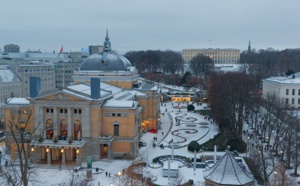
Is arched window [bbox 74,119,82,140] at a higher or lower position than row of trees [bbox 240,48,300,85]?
lower

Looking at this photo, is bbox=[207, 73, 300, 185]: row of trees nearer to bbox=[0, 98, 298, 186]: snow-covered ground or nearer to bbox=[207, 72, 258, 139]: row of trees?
bbox=[207, 72, 258, 139]: row of trees

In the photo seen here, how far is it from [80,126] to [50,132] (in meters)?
4.14

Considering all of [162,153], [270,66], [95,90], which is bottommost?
[162,153]

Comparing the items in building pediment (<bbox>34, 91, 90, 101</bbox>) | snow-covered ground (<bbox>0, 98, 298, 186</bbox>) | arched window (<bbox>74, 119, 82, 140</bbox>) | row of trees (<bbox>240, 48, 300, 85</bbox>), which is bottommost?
snow-covered ground (<bbox>0, 98, 298, 186</bbox>)

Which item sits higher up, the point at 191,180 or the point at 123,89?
the point at 123,89

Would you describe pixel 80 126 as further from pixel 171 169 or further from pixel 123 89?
pixel 123 89

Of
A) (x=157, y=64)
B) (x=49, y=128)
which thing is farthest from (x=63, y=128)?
(x=157, y=64)

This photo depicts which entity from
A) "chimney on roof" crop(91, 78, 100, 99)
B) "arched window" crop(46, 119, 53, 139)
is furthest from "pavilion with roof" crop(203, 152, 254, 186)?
"arched window" crop(46, 119, 53, 139)

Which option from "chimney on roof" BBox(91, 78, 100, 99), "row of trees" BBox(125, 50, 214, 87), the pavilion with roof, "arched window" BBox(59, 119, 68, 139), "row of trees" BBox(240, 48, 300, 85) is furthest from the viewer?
"row of trees" BBox(125, 50, 214, 87)

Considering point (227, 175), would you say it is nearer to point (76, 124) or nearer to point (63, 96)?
point (76, 124)

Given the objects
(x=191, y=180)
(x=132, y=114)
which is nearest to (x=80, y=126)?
(x=132, y=114)

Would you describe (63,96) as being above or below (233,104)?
above

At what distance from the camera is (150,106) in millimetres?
61375

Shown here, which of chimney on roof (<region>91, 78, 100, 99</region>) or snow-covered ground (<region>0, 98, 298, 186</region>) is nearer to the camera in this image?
snow-covered ground (<region>0, 98, 298, 186</region>)
